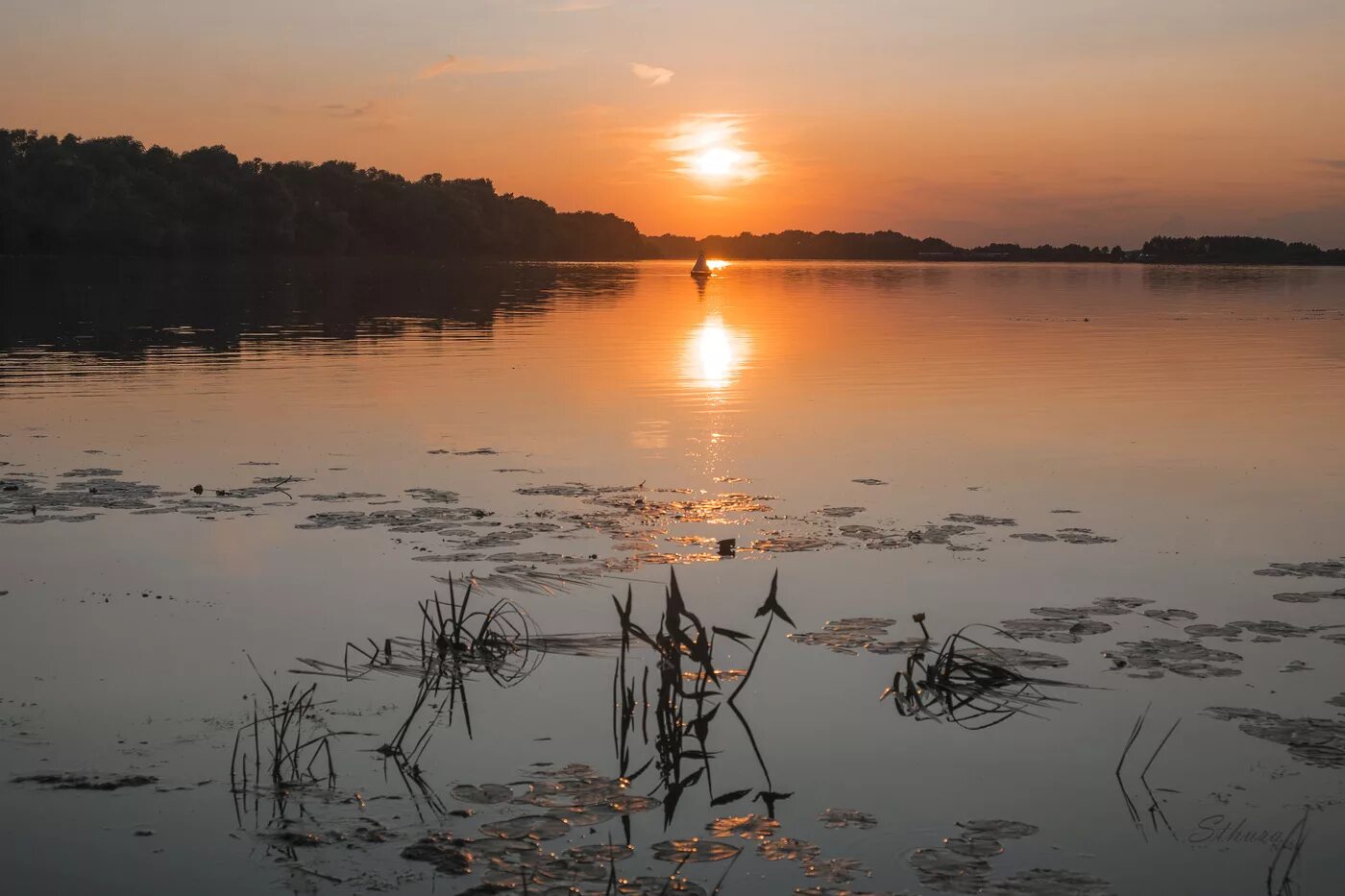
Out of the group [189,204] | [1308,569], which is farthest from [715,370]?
[189,204]

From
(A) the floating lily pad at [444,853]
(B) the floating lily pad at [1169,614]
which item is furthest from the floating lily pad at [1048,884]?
(B) the floating lily pad at [1169,614]

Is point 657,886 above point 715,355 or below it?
below

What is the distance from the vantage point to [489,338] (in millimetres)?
44344

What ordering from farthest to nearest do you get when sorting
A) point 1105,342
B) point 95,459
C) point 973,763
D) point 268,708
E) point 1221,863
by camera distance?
point 1105,342 < point 95,459 < point 268,708 < point 973,763 < point 1221,863

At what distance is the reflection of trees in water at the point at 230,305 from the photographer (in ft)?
136

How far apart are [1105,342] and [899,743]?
38.6m

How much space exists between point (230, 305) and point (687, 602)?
54.2 meters

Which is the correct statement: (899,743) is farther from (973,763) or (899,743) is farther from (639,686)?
(639,686)

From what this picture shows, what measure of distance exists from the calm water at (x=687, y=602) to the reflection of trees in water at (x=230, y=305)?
45.0ft

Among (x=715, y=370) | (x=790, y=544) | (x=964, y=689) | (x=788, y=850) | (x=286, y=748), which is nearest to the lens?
(x=788, y=850)

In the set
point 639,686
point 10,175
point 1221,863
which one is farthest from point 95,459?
point 10,175

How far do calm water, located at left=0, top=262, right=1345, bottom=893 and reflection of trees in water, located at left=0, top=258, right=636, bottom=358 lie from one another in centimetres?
1371

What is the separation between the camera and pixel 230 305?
60.8 meters

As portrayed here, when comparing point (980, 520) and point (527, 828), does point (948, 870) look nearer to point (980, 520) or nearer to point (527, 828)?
point (527, 828)
